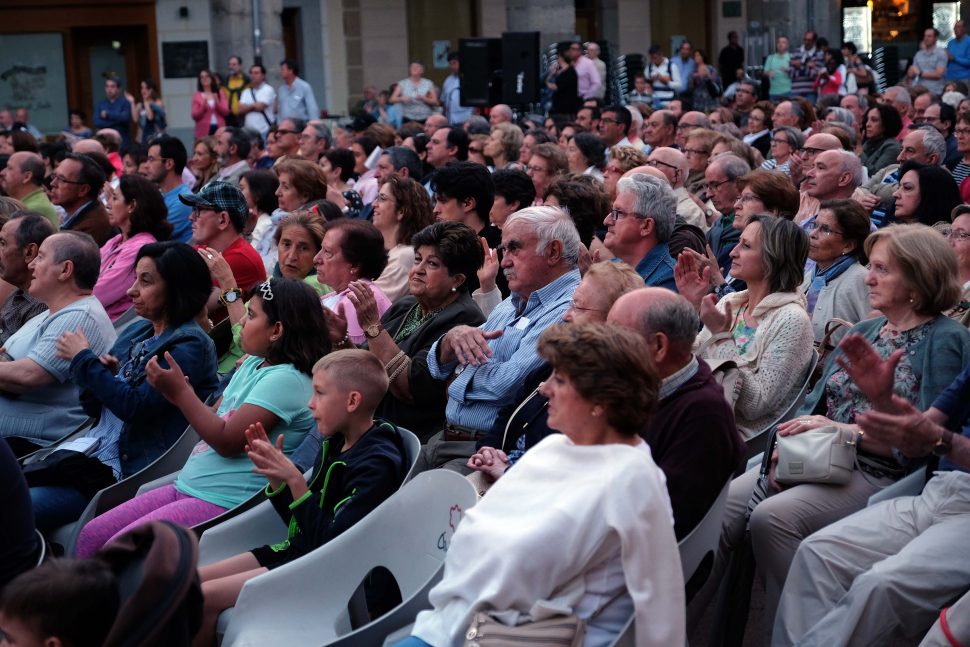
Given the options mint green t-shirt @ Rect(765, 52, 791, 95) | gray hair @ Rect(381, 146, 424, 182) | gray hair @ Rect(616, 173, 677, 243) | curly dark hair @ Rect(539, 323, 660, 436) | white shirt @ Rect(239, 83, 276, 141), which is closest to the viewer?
curly dark hair @ Rect(539, 323, 660, 436)

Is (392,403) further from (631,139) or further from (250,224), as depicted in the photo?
(631,139)

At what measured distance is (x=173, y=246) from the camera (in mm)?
4965

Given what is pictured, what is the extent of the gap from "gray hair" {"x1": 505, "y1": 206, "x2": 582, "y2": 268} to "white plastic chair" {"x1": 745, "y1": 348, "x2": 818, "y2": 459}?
936 millimetres

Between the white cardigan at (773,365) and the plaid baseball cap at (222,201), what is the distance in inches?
122

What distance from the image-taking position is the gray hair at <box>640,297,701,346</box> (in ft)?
11.5

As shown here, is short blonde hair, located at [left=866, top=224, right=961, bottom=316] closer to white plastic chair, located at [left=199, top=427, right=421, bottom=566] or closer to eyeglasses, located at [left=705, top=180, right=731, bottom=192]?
white plastic chair, located at [left=199, top=427, right=421, bottom=566]

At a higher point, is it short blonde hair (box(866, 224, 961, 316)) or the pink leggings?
short blonde hair (box(866, 224, 961, 316))

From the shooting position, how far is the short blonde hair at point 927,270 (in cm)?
392

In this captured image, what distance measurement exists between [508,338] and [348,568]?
4.03 ft

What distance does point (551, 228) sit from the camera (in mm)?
4680

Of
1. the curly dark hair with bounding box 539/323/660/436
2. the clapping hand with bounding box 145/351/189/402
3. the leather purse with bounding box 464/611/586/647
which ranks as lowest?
the leather purse with bounding box 464/611/586/647

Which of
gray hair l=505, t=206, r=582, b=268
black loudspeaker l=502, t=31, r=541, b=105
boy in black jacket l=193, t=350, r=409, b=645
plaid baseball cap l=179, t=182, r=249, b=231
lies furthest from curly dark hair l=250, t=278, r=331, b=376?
black loudspeaker l=502, t=31, r=541, b=105

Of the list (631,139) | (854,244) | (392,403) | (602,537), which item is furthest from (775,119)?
(602,537)

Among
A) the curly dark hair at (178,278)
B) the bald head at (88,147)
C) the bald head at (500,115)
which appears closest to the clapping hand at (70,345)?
the curly dark hair at (178,278)
